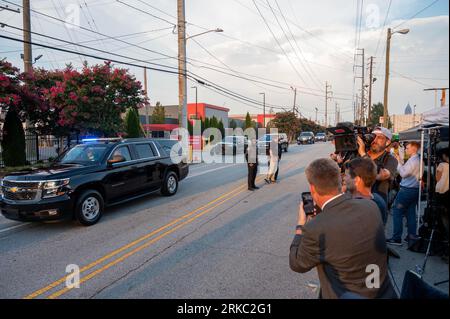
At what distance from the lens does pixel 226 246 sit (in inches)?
199

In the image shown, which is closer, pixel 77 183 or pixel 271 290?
pixel 271 290

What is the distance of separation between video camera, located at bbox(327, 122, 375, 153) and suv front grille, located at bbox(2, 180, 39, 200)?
568cm

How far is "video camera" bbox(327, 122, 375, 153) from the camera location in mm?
5254

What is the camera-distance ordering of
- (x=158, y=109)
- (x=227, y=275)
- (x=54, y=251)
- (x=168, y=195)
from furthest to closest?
(x=158, y=109) < (x=168, y=195) < (x=54, y=251) < (x=227, y=275)

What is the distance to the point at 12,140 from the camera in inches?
580

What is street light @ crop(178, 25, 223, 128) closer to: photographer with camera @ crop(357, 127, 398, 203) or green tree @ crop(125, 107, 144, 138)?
green tree @ crop(125, 107, 144, 138)

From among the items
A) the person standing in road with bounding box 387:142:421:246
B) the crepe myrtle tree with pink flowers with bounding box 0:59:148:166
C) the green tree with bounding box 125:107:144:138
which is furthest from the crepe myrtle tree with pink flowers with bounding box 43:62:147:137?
the person standing in road with bounding box 387:142:421:246

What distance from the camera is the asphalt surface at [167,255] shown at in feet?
12.1

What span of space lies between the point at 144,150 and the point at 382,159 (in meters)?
5.90

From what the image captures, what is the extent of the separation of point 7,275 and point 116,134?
13.9 metres

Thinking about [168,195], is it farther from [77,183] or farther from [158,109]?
[158,109]

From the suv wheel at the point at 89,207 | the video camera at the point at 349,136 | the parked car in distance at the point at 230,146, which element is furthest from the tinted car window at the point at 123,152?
the parked car in distance at the point at 230,146

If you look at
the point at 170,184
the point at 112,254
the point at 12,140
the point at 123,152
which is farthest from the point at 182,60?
the point at 112,254
